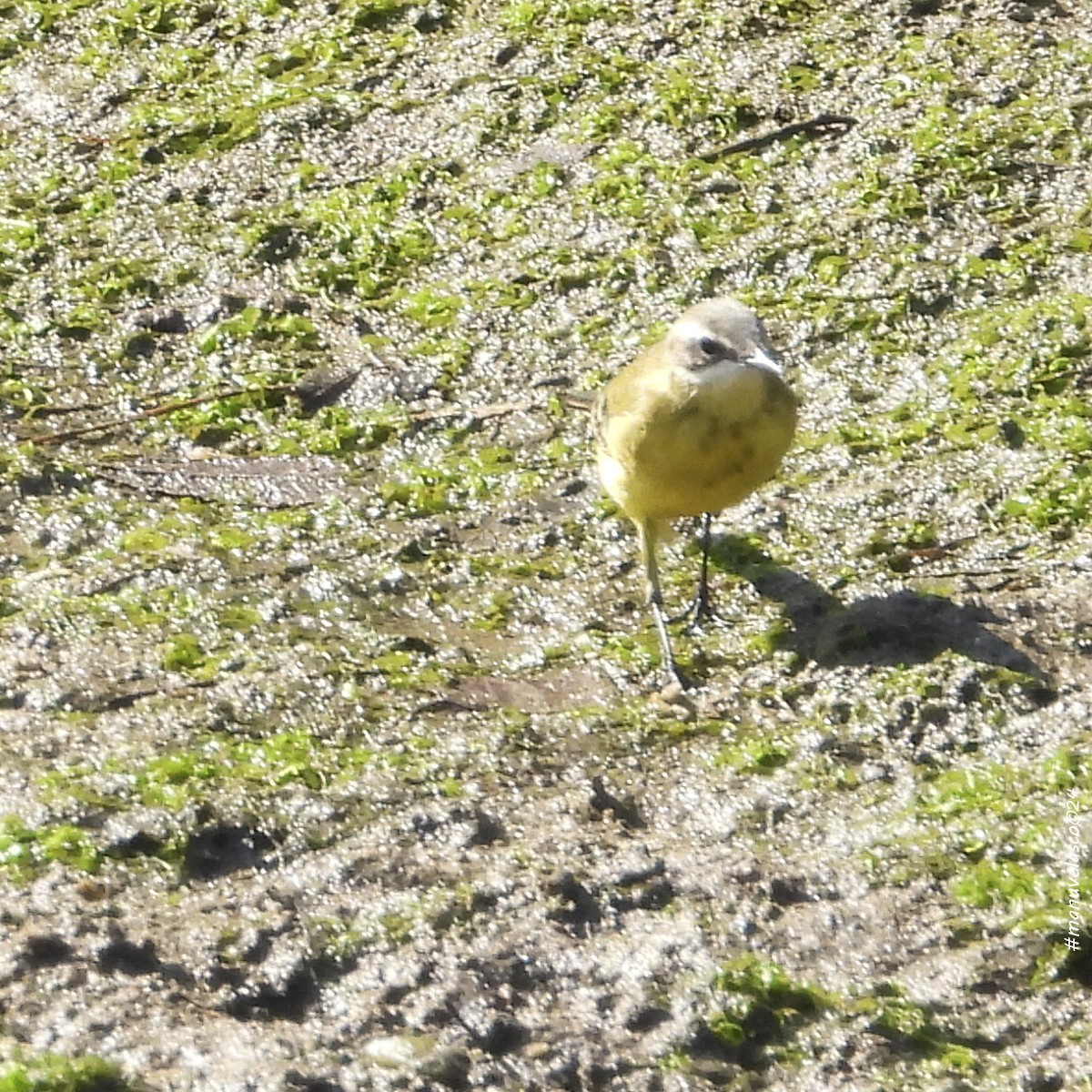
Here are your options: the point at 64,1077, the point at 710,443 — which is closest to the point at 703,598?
the point at 710,443

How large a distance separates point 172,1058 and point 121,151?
5970 millimetres

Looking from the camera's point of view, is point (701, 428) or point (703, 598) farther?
point (703, 598)

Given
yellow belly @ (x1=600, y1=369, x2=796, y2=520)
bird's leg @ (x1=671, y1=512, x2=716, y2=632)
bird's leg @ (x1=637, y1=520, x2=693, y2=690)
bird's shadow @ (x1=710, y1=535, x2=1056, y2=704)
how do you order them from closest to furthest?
bird's shadow @ (x1=710, y1=535, x2=1056, y2=704) < bird's leg @ (x1=637, y1=520, x2=693, y2=690) < yellow belly @ (x1=600, y1=369, x2=796, y2=520) < bird's leg @ (x1=671, y1=512, x2=716, y2=632)

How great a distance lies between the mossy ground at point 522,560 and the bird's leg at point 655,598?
81 millimetres

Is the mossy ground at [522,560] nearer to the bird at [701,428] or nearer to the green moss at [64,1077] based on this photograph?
the green moss at [64,1077]

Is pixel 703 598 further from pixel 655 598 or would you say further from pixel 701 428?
pixel 701 428

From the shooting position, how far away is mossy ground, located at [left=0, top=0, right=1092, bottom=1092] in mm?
4066

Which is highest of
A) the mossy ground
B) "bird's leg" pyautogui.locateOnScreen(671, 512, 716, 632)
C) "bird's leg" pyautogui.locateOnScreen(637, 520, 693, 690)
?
the mossy ground

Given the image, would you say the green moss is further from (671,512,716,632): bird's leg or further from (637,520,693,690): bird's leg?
(671,512,716,632): bird's leg

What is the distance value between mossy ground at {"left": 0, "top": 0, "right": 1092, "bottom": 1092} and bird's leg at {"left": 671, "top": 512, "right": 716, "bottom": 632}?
0.28 ft

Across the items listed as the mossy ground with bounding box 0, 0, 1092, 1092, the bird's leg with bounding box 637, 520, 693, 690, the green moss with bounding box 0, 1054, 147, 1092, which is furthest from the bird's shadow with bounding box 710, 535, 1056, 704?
the green moss with bounding box 0, 1054, 147, 1092

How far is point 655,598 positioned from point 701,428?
1.97ft

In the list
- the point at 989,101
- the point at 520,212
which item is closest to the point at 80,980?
the point at 520,212

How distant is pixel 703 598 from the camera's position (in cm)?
611
